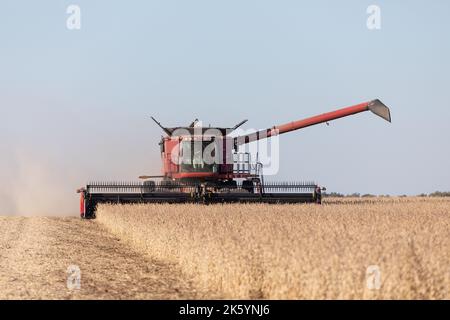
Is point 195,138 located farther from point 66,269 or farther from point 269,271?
point 269,271

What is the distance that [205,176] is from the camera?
24578 millimetres

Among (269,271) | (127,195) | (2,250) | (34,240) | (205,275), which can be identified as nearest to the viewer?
(269,271)

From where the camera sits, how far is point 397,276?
6.46 meters

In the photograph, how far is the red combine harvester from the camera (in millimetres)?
23734

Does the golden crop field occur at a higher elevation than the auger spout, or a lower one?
lower

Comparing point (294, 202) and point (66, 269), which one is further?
point (294, 202)

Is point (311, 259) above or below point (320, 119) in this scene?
below

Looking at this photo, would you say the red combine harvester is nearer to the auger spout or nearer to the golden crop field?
the auger spout

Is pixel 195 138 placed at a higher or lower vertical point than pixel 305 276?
higher

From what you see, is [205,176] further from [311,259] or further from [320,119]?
[311,259]

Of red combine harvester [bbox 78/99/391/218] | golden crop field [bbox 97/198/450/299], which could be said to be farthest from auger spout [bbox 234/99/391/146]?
golden crop field [bbox 97/198/450/299]

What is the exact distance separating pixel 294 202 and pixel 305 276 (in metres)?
17.2

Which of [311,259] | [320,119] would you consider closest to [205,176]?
[320,119]
